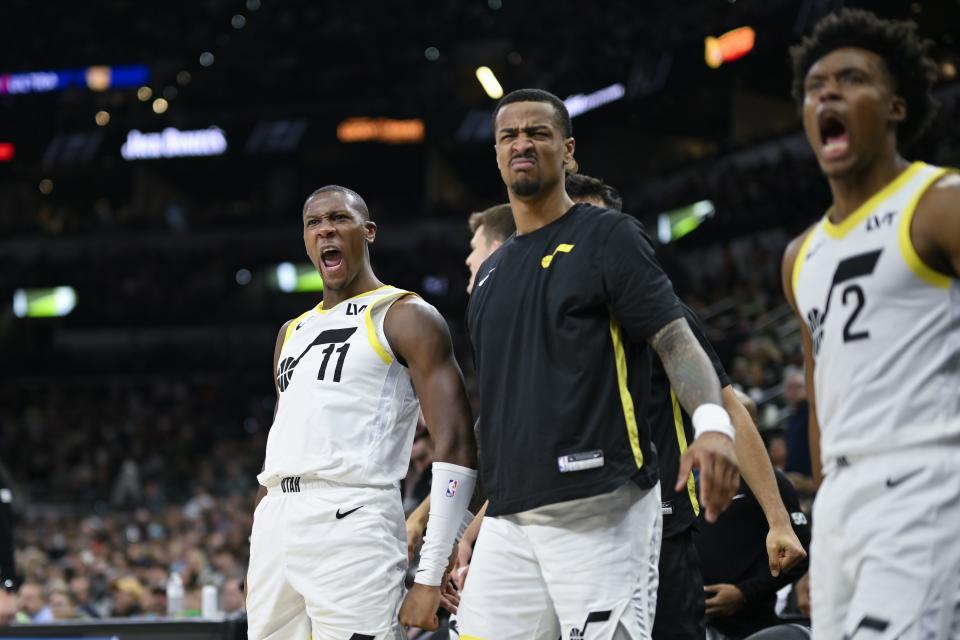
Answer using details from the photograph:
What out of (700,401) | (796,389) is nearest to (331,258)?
(700,401)

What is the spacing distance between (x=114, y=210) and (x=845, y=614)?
1479 inches

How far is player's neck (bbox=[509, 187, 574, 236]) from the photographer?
12.8 feet

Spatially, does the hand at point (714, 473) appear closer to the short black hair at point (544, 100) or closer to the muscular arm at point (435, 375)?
the short black hair at point (544, 100)

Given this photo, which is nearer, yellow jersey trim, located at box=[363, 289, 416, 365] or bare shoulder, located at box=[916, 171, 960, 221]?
bare shoulder, located at box=[916, 171, 960, 221]

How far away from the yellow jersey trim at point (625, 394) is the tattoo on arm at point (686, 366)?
0.11 metres

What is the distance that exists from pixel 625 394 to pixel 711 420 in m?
0.42

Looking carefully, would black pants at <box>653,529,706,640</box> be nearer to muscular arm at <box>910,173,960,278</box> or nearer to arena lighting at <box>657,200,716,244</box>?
muscular arm at <box>910,173,960,278</box>

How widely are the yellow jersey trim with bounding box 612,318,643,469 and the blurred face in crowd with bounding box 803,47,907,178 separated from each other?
2.77 feet

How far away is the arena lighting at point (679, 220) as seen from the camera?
82.7ft

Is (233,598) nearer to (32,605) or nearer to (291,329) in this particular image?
(32,605)

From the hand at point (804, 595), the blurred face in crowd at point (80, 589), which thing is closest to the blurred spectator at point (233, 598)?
the blurred face in crowd at point (80, 589)

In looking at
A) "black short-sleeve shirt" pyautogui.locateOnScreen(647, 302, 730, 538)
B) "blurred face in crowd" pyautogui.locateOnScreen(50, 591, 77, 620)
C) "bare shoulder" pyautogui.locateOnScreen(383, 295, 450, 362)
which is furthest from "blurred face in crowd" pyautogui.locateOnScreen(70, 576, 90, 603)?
"black short-sleeve shirt" pyautogui.locateOnScreen(647, 302, 730, 538)

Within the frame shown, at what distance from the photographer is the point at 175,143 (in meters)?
33.5

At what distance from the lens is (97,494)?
23.9 m
